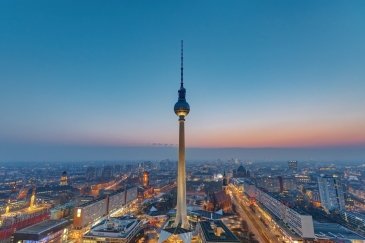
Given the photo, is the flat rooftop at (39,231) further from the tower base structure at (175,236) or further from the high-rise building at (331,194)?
the high-rise building at (331,194)

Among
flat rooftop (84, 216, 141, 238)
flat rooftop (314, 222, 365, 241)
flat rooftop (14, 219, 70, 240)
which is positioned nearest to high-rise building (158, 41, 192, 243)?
flat rooftop (84, 216, 141, 238)

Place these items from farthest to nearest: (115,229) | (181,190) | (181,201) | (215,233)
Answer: (181,190), (181,201), (115,229), (215,233)

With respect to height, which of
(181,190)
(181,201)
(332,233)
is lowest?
(332,233)

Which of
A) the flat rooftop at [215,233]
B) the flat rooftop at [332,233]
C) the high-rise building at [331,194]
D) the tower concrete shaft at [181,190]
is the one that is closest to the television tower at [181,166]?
the tower concrete shaft at [181,190]

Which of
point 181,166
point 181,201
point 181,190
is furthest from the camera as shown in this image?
point 181,166

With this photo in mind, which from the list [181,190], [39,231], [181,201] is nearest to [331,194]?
[181,201]

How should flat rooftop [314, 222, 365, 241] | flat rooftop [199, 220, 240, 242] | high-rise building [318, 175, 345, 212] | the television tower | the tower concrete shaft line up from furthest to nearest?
high-rise building [318, 175, 345, 212]
the television tower
the tower concrete shaft
flat rooftop [314, 222, 365, 241]
flat rooftop [199, 220, 240, 242]

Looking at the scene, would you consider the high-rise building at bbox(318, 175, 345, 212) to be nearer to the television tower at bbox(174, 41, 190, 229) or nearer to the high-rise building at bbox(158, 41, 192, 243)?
the television tower at bbox(174, 41, 190, 229)

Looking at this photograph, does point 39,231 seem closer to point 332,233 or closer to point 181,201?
point 181,201
